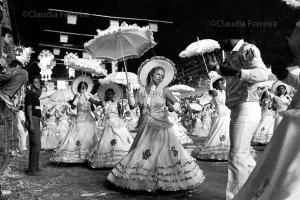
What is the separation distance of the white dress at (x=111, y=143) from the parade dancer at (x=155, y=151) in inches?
89.2

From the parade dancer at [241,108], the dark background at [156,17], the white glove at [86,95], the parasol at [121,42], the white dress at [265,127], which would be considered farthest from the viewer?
the dark background at [156,17]

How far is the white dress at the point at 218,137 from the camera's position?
9852 millimetres

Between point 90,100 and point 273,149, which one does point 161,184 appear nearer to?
point 273,149

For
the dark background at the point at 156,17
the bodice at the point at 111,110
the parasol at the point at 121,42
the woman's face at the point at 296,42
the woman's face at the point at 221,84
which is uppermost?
the dark background at the point at 156,17

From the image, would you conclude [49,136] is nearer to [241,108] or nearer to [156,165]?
→ [156,165]

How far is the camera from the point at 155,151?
6504mm

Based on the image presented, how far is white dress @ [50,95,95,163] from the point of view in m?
9.99

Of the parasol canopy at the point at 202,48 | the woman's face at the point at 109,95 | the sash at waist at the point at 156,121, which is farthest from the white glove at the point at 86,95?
the sash at waist at the point at 156,121

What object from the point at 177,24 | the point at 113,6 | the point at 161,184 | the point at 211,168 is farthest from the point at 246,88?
the point at 177,24

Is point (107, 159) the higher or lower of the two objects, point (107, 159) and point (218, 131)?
the lower


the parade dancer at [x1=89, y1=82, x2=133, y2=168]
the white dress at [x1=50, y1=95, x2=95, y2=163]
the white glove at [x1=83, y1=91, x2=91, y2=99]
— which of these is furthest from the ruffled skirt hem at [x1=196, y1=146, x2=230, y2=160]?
the white glove at [x1=83, y1=91, x2=91, y2=99]

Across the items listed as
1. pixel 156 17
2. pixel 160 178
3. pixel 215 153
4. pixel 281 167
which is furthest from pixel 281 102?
pixel 156 17

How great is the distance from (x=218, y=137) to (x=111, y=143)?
9.25ft

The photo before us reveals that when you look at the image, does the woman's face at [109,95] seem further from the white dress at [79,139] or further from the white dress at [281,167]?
the white dress at [281,167]
